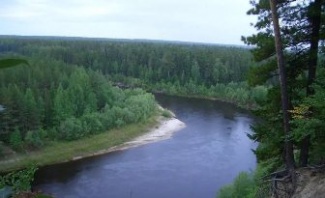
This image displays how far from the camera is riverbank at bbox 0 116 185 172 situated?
3275 centimetres

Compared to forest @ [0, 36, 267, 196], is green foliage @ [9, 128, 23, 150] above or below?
below

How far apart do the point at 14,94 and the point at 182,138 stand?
1567 centimetres

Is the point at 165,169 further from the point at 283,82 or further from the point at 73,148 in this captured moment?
the point at 283,82

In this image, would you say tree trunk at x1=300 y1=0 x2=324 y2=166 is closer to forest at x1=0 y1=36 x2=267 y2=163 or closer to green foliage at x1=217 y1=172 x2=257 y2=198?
forest at x1=0 y1=36 x2=267 y2=163

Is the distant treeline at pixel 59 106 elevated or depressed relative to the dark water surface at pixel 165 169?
elevated

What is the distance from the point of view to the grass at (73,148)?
106ft

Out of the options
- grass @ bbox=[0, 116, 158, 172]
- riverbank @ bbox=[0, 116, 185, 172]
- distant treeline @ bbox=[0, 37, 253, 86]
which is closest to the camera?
grass @ bbox=[0, 116, 158, 172]

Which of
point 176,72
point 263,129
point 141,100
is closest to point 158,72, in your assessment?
point 176,72

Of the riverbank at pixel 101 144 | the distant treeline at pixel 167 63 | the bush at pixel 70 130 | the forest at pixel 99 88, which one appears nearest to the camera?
the riverbank at pixel 101 144

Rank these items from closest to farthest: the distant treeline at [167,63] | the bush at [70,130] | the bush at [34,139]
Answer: the bush at [34,139], the bush at [70,130], the distant treeline at [167,63]

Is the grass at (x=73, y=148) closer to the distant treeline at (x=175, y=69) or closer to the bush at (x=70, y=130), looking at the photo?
the bush at (x=70, y=130)

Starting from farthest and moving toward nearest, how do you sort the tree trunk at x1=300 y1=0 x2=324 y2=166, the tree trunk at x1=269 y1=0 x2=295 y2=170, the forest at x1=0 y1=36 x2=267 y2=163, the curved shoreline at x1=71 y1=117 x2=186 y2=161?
the curved shoreline at x1=71 y1=117 x2=186 y2=161
the forest at x1=0 y1=36 x2=267 y2=163
the tree trunk at x1=300 y1=0 x2=324 y2=166
the tree trunk at x1=269 y1=0 x2=295 y2=170

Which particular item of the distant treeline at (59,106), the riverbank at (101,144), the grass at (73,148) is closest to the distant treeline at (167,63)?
the distant treeline at (59,106)

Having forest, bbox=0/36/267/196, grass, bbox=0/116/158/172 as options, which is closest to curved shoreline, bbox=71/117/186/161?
grass, bbox=0/116/158/172
